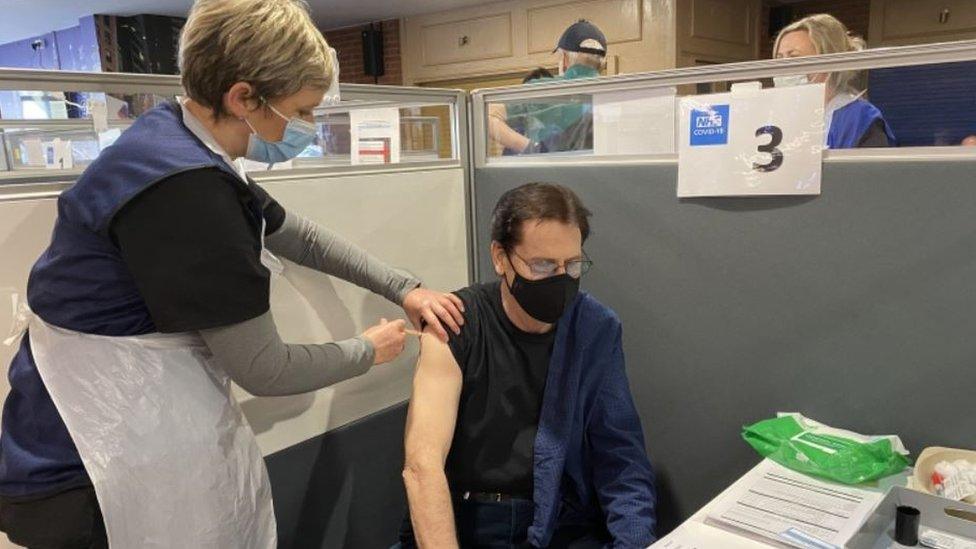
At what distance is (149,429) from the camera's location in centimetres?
103

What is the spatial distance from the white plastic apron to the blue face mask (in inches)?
11.3

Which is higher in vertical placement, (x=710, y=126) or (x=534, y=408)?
(x=710, y=126)

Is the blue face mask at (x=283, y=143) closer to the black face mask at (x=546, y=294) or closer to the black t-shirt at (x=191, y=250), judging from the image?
the black t-shirt at (x=191, y=250)

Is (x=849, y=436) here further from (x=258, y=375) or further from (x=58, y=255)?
(x=58, y=255)

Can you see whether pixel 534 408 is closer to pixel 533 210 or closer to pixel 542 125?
pixel 533 210

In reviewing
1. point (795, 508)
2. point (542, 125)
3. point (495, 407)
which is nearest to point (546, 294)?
point (495, 407)

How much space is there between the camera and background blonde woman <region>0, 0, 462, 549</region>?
3.02 ft

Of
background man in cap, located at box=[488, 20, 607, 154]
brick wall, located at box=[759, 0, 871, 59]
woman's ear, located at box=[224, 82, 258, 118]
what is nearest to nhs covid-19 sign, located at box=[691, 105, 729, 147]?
background man in cap, located at box=[488, 20, 607, 154]

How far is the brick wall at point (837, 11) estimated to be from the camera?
19.1 ft

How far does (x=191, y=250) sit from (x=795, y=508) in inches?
40.7

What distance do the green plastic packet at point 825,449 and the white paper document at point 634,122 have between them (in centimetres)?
62

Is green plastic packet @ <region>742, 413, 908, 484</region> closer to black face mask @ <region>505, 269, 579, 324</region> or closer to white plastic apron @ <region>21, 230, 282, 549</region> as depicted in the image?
black face mask @ <region>505, 269, 579, 324</region>

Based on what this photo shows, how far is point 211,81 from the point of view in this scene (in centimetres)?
99

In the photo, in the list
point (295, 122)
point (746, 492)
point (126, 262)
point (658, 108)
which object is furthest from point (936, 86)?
point (126, 262)
